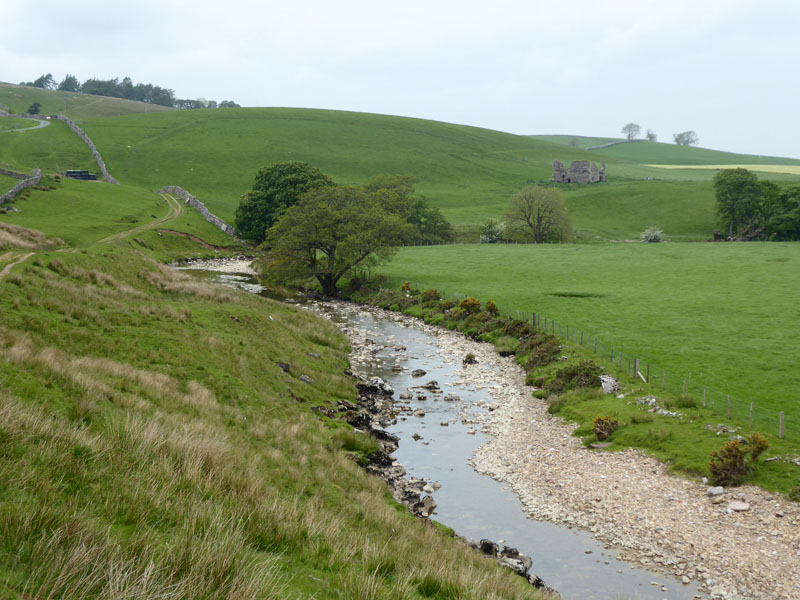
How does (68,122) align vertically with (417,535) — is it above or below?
above

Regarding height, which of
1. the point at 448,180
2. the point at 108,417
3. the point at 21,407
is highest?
the point at 448,180

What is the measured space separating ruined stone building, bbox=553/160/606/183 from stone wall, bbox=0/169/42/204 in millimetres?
128351

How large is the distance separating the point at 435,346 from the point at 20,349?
27749 millimetres

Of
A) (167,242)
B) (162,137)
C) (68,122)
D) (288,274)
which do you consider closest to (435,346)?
(288,274)

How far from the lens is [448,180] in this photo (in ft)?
525

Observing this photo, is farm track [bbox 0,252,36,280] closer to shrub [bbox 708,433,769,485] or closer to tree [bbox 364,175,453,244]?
shrub [bbox 708,433,769,485]

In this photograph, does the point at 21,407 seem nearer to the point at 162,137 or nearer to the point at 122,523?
the point at 122,523

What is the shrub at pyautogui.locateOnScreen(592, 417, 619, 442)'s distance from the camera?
22594 mm

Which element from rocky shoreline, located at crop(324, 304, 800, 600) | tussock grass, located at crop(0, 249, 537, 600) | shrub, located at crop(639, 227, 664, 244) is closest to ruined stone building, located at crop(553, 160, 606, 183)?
shrub, located at crop(639, 227, 664, 244)

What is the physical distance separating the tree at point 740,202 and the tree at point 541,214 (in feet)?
104

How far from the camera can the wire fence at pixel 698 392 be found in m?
21.1

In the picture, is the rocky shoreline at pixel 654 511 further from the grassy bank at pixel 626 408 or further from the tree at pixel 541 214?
the tree at pixel 541 214

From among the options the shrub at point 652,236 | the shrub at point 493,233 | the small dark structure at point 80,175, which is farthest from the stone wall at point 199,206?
the shrub at point 652,236

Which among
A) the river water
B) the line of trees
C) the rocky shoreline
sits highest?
the line of trees
